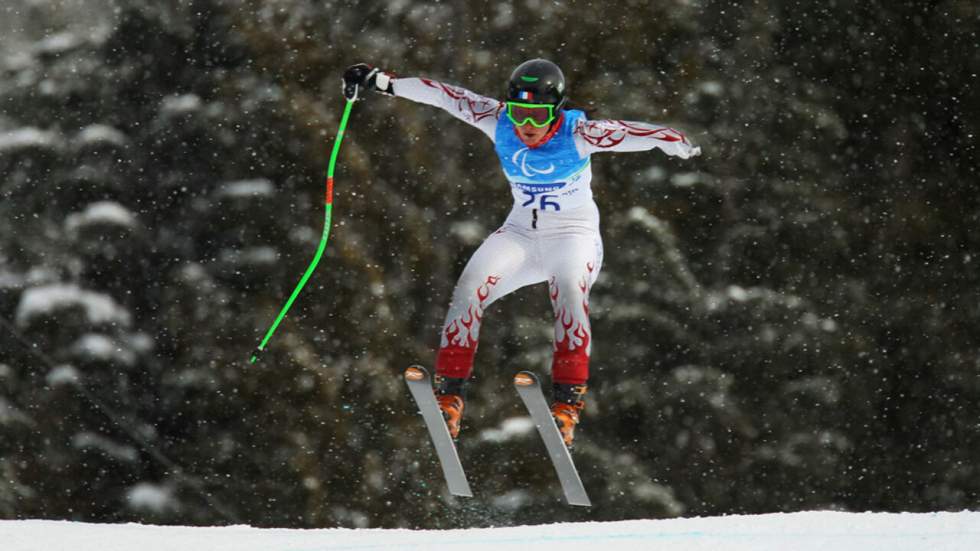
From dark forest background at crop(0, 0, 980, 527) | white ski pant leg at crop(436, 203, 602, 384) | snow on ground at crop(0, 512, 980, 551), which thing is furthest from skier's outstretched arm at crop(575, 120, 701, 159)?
dark forest background at crop(0, 0, 980, 527)

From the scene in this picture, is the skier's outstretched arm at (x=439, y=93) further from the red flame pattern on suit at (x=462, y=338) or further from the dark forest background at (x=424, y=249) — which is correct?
the dark forest background at (x=424, y=249)

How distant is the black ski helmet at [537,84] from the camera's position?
4.44 metres

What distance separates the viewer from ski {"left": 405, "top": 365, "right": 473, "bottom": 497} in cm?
467

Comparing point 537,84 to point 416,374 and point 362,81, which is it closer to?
point 362,81

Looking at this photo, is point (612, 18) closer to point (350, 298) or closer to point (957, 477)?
point (350, 298)

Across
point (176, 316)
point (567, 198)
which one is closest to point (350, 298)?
point (176, 316)

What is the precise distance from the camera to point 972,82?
27.1 feet

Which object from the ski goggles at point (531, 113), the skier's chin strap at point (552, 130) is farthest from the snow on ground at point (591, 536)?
the ski goggles at point (531, 113)

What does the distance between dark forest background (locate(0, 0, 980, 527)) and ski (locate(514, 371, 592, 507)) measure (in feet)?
10.9

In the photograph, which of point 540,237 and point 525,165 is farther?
point 540,237

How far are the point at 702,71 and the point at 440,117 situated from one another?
169 cm

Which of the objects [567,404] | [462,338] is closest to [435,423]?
[462,338]

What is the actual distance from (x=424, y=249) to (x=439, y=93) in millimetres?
3360

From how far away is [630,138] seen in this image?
174 inches
